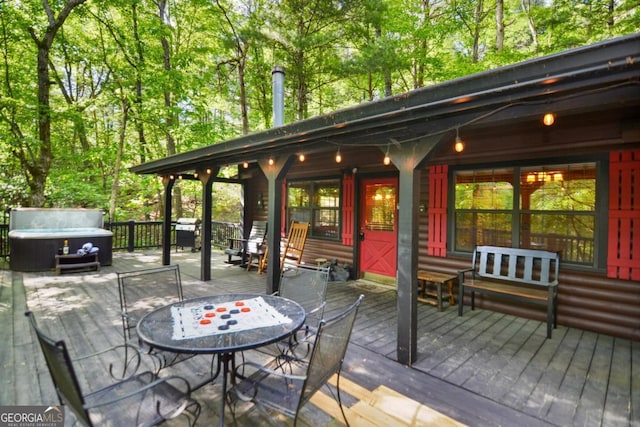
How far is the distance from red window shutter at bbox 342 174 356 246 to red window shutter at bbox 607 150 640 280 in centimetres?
348

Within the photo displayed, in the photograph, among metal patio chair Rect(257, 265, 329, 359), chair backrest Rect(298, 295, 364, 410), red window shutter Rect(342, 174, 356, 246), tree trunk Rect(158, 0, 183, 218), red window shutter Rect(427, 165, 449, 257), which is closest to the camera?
chair backrest Rect(298, 295, 364, 410)

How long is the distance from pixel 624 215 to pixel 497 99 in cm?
254

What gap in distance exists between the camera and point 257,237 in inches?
278

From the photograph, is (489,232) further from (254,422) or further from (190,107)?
(190,107)

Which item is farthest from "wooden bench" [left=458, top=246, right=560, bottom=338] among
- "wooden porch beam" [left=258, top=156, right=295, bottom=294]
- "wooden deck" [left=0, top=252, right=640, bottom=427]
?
"wooden porch beam" [left=258, top=156, right=295, bottom=294]

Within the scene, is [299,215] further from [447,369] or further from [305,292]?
[447,369]

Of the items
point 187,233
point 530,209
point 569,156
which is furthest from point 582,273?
point 187,233

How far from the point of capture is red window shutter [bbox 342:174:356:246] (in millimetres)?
5680

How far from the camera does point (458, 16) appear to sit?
8.16m

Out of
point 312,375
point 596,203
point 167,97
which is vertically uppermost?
point 167,97

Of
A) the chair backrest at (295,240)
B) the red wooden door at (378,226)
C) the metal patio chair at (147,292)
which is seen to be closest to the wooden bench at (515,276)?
the red wooden door at (378,226)

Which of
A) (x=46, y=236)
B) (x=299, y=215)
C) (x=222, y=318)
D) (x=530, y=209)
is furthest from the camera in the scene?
(x=299, y=215)

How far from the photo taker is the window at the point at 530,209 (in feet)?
11.4

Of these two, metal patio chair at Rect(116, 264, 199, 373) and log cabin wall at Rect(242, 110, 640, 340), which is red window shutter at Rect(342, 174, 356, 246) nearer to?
log cabin wall at Rect(242, 110, 640, 340)
